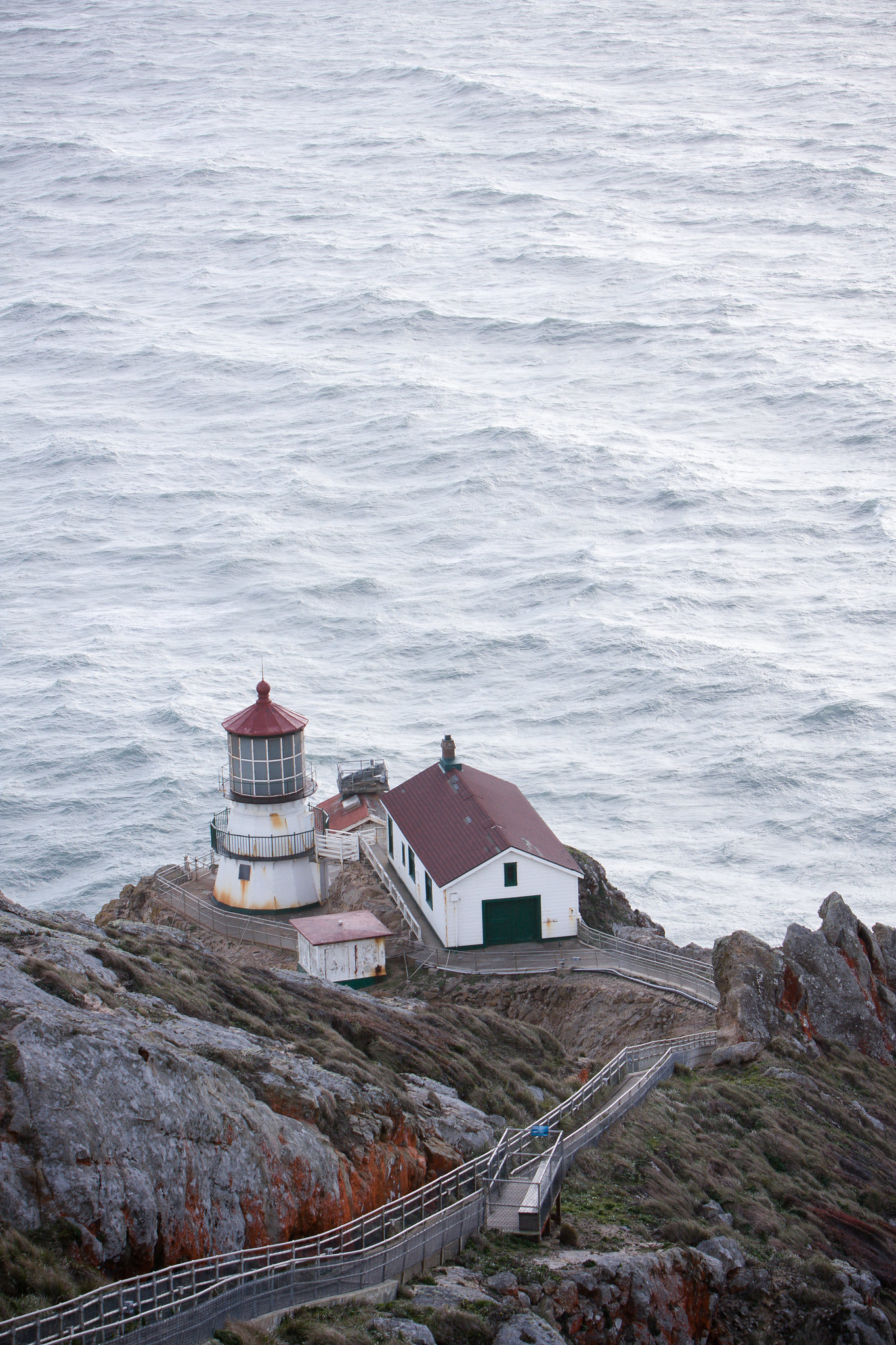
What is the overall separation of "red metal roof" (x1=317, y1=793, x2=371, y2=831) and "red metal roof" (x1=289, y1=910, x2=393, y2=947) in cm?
726

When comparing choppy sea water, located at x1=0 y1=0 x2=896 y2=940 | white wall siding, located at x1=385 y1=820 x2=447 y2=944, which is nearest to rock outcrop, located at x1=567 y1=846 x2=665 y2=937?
white wall siding, located at x1=385 y1=820 x2=447 y2=944

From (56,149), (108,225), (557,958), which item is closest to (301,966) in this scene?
(557,958)

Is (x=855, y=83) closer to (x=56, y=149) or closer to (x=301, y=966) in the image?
(x=56, y=149)

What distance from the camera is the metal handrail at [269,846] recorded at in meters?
31.1

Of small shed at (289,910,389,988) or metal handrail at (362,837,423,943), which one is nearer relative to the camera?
small shed at (289,910,389,988)

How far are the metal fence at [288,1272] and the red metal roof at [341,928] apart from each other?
36.0 feet

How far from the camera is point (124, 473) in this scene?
92.6m

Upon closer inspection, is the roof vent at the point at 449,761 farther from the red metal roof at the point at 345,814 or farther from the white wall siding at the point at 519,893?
the red metal roof at the point at 345,814

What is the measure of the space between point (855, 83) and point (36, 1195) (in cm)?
21516

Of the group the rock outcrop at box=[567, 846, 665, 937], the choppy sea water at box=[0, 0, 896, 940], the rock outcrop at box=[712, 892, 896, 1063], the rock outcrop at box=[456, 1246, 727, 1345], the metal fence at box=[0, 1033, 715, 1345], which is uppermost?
the choppy sea water at box=[0, 0, 896, 940]

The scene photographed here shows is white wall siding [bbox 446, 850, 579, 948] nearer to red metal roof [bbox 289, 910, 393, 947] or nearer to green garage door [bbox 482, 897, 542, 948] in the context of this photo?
green garage door [bbox 482, 897, 542, 948]

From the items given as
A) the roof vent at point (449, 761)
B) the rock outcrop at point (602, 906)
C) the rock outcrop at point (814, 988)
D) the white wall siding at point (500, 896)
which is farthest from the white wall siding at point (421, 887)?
the rock outcrop at point (814, 988)

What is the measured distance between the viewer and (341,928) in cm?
2780

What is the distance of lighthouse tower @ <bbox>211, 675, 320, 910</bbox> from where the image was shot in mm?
30109
